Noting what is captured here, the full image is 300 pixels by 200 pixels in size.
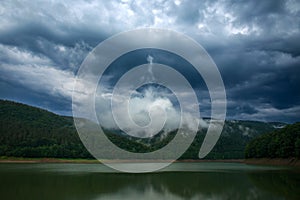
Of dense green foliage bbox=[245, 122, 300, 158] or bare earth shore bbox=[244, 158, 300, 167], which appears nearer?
bare earth shore bbox=[244, 158, 300, 167]

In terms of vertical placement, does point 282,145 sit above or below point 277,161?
above

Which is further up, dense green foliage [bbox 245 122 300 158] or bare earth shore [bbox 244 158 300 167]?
dense green foliage [bbox 245 122 300 158]

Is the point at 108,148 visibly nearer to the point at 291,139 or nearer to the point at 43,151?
the point at 43,151

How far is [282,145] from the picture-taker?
246ft

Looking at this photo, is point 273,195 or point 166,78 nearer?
point 273,195

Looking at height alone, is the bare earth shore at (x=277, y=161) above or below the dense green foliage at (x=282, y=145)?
below

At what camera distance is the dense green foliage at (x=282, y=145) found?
233ft

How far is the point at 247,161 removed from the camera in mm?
101625

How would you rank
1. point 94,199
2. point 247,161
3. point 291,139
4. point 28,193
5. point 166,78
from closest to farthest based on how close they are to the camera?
point 94,199 < point 28,193 < point 166,78 < point 291,139 < point 247,161

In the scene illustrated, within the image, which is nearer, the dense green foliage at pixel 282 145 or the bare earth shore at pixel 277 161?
the bare earth shore at pixel 277 161

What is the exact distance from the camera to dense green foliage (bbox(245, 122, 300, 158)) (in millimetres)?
70931

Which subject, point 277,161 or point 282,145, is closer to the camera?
point 282,145

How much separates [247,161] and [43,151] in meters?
78.7

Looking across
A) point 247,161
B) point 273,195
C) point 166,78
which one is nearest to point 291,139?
point 247,161
